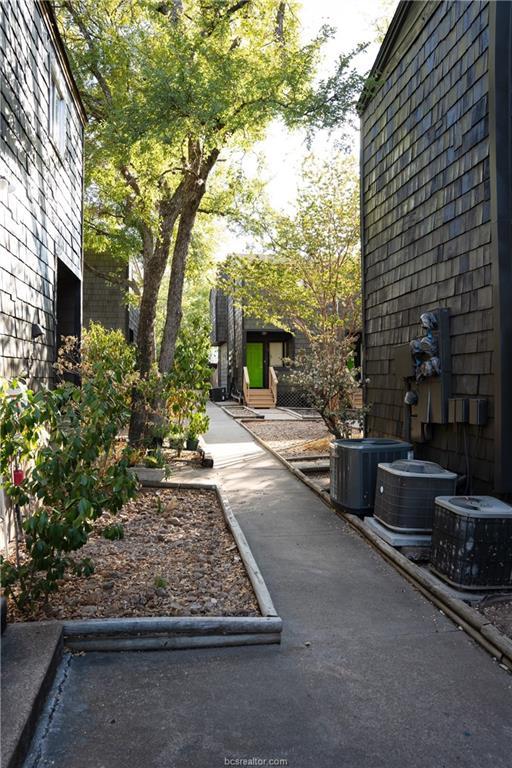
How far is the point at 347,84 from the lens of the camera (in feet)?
31.7

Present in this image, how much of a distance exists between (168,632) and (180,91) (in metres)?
8.13

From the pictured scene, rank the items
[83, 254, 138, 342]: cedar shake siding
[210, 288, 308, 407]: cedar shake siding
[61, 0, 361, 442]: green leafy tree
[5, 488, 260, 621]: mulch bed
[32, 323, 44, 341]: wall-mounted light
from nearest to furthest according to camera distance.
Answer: [5, 488, 260, 621]: mulch bed, [32, 323, 44, 341]: wall-mounted light, [61, 0, 361, 442]: green leafy tree, [83, 254, 138, 342]: cedar shake siding, [210, 288, 308, 407]: cedar shake siding

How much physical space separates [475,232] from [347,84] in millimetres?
5097

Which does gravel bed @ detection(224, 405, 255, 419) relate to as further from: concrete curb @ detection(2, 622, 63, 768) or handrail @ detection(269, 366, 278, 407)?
concrete curb @ detection(2, 622, 63, 768)

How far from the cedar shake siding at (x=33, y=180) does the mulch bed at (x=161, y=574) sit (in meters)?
1.91

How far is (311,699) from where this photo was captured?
10.2 feet

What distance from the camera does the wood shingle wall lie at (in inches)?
227

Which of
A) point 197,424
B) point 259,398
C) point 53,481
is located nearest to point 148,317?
point 197,424

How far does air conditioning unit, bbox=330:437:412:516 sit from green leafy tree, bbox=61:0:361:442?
465cm

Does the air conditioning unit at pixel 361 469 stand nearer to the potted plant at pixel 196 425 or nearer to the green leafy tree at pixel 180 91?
the potted plant at pixel 196 425

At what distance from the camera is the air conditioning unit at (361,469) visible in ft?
22.1

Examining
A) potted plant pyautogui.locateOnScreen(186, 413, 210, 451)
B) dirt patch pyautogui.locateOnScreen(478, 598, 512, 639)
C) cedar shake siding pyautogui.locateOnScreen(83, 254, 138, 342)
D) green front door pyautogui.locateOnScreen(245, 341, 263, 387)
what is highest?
cedar shake siding pyautogui.locateOnScreen(83, 254, 138, 342)

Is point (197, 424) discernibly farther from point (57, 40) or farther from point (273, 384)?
A: point (273, 384)

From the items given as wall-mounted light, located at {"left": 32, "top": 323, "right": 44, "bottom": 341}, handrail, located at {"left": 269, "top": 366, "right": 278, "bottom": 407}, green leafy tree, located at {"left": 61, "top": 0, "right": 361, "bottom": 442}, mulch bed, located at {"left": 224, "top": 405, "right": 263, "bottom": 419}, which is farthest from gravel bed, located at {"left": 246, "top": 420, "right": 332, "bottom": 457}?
wall-mounted light, located at {"left": 32, "top": 323, "right": 44, "bottom": 341}
